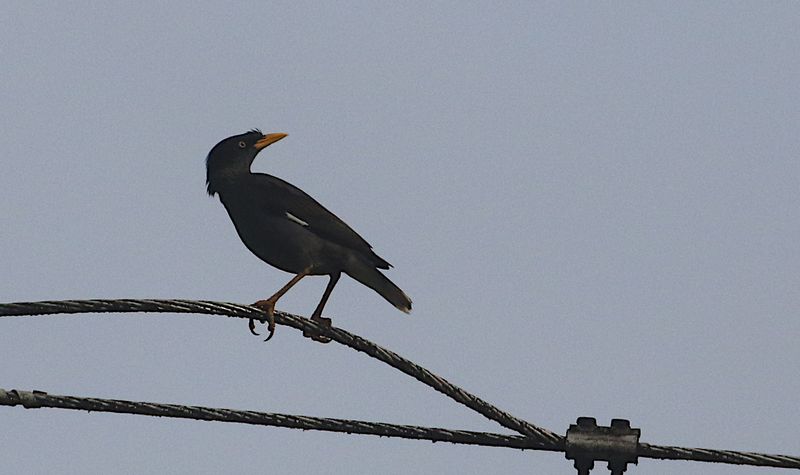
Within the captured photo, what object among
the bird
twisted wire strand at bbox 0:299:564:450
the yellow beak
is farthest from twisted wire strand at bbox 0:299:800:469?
the yellow beak

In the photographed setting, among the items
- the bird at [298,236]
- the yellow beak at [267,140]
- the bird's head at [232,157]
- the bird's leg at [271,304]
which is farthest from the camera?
the yellow beak at [267,140]

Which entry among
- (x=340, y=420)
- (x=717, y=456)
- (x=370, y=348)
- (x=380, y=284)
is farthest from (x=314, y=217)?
(x=717, y=456)

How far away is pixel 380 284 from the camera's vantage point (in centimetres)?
991

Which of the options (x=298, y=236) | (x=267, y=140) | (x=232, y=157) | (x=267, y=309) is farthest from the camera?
(x=267, y=140)

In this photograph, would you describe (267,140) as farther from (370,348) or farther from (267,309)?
(370,348)

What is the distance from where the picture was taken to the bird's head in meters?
10.2

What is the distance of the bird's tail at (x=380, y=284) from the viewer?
9797 millimetres

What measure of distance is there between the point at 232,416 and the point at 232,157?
3.90 meters

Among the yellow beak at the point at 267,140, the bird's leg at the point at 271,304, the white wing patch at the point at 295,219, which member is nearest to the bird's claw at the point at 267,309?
the bird's leg at the point at 271,304

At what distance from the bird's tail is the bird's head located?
109 cm

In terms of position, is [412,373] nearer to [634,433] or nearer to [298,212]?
[634,433]

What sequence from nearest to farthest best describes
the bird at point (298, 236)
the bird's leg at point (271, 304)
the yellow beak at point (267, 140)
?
the bird's leg at point (271, 304)
the bird at point (298, 236)
the yellow beak at point (267, 140)

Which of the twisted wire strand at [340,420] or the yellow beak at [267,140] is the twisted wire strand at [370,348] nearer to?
the twisted wire strand at [340,420]

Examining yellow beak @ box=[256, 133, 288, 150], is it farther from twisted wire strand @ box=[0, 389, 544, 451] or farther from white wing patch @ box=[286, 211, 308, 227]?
twisted wire strand @ box=[0, 389, 544, 451]
